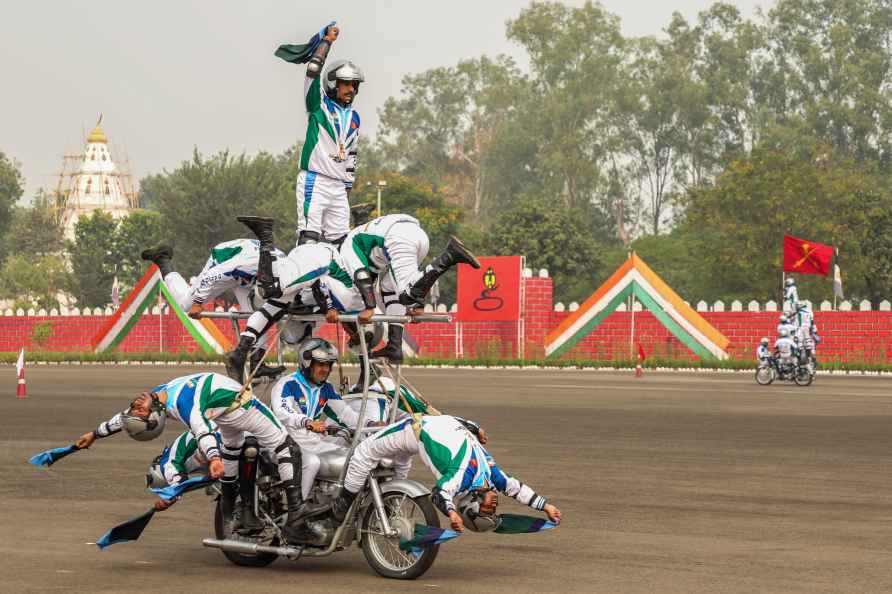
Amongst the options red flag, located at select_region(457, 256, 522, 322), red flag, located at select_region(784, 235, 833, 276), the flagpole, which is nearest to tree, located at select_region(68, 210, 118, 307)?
red flag, located at select_region(457, 256, 522, 322)

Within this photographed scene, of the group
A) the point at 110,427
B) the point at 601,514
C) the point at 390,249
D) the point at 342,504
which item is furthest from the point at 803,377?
the point at 110,427

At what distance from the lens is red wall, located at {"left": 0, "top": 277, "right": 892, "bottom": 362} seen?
51.7 meters

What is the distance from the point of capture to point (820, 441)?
20.6m

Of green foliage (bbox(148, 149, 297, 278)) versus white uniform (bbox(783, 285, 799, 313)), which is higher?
green foliage (bbox(148, 149, 297, 278))

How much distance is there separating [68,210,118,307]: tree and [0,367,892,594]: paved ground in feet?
274

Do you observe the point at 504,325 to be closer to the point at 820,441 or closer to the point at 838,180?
the point at 838,180

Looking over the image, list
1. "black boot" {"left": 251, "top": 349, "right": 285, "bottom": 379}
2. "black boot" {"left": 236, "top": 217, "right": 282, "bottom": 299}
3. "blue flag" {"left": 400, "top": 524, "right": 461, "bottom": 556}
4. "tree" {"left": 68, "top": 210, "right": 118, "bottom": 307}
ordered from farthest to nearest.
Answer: "tree" {"left": 68, "top": 210, "right": 118, "bottom": 307} → "black boot" {"left": 236, "top": 217, "right": 282, "bottom": 299} → "black boot" {"left": 251, "top": 349, "right": 285, "bottom": 379} → "blue flag" {"left": 400, "top": 524, "right": 461, "bottom": 556}

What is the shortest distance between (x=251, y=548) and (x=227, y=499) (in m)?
0.43

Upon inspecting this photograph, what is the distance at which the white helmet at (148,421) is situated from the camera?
9906 millimetres

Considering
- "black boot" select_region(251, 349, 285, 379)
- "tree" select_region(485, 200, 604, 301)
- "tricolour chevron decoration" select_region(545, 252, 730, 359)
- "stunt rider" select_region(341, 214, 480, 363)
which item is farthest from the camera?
"tree" select_region(485, 200, 604, 301)

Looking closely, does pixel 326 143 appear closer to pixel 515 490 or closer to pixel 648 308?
pixel 515 490

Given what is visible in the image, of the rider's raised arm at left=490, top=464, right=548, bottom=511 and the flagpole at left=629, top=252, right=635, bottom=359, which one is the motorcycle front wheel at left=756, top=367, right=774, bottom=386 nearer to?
the flagpole at left=629, top=252, right=635, bottom=359

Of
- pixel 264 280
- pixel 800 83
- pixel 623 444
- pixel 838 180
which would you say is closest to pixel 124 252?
pixel 800 83

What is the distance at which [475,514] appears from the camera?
31.2 feet
